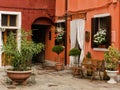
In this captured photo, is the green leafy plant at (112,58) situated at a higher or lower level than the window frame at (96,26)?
lower

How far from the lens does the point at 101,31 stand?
14766 mm

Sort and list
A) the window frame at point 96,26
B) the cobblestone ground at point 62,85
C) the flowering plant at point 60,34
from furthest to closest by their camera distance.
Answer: the flowering plant at point 60,34, the window frame at point 96,26, the cobblestone ground at point 62,85

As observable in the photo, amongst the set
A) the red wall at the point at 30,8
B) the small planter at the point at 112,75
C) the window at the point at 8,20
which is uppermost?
the red wall at the point at 30,8

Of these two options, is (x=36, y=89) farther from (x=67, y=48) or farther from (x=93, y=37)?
(x=67, y=48)

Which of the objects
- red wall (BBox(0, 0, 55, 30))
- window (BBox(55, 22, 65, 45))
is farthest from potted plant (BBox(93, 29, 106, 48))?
red wall (BBox(0, 0, 55, 30))

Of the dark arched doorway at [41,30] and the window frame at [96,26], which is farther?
the dark arched doorway at [41,30]

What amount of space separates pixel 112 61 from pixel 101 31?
2217 mm

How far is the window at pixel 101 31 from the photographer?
14.3 metres

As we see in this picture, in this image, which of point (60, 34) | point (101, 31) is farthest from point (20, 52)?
point (60, 34)

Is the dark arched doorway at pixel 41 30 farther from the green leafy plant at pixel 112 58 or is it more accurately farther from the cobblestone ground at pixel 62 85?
the green leafy plant at pixel 112 58

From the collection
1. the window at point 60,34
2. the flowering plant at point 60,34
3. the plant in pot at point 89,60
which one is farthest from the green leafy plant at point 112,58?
the flowering plant at point 60,34

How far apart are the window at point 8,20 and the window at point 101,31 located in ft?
18.5

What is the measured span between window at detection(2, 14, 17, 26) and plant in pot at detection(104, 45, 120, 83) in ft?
26.2

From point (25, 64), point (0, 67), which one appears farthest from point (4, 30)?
point (25, 64)
